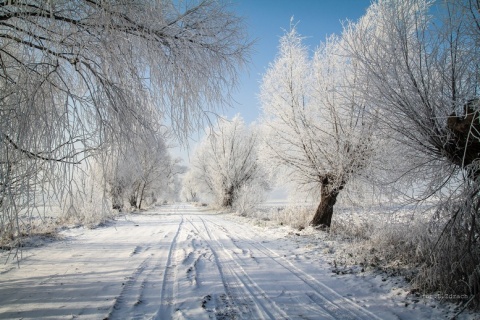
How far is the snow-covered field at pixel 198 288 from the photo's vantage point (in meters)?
2.74

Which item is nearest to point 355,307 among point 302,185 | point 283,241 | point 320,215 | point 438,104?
point 438,104

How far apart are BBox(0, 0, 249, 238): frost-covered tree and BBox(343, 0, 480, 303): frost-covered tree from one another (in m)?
2.20

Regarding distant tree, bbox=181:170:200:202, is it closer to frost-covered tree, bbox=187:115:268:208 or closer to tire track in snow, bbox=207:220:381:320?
frost-covered tree, bbox=187:115:268:208

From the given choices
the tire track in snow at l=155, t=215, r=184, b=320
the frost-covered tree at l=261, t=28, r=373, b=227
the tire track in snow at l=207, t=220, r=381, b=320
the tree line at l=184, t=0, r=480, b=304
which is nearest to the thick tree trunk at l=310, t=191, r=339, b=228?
the frost-covered tree at l=261, t=28, r=373, b=227

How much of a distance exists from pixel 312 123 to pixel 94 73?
243 inches

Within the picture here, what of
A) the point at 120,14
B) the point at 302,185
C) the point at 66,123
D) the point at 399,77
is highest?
the point at 120,14

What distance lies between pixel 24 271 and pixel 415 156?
20.9 ft

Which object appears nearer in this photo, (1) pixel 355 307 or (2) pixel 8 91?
(2) pixel 8 91

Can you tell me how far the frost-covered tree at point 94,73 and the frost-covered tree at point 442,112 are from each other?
7.22 ft

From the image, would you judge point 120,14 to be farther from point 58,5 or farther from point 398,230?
point 398,230

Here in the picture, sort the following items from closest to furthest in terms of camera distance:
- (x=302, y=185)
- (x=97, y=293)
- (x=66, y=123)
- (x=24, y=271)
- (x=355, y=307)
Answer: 1. (x=66, y=123)
2. (x=355, y=307)
3. (x=97, y=293)
4. (x=24, y=271)
5. (x=302, y=185)

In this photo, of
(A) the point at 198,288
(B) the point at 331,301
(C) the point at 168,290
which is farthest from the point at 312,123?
(C) the point at 168,290

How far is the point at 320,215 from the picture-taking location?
326 inches

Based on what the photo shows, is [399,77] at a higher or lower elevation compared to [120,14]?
lower
